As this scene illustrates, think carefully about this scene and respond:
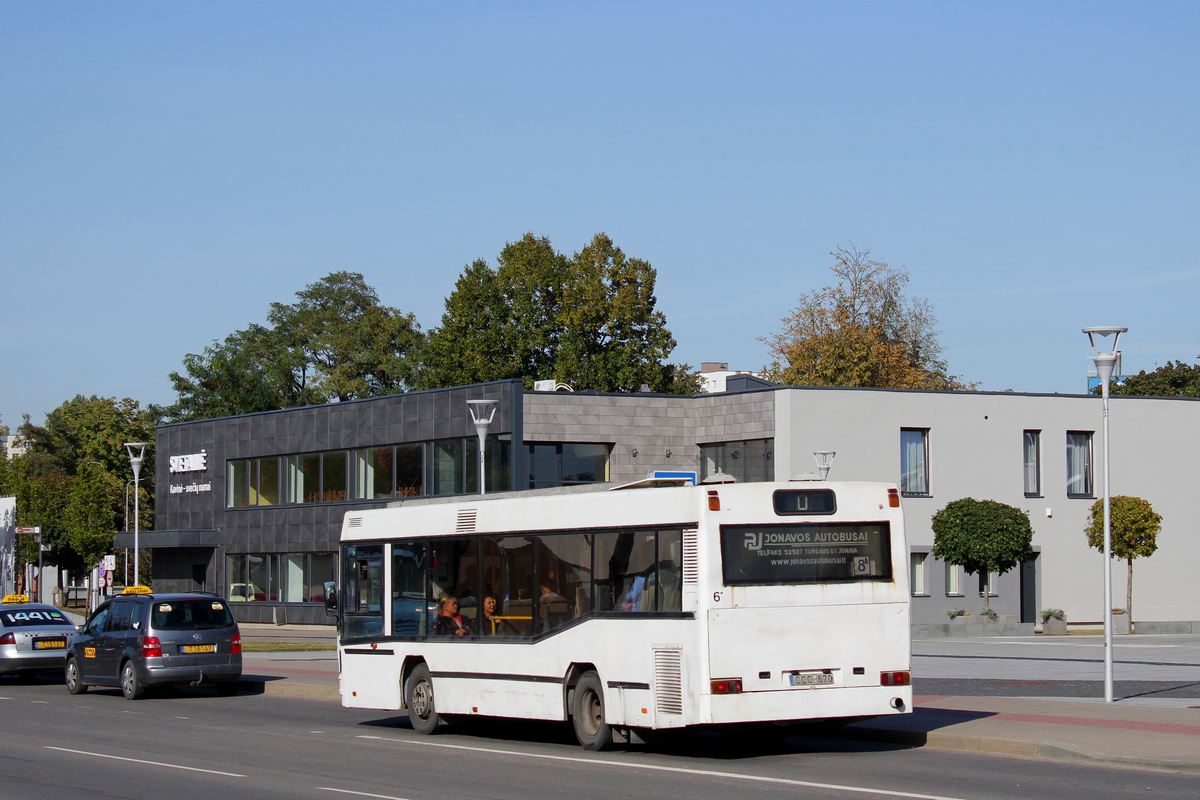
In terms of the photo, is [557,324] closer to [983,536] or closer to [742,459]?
[742,459]

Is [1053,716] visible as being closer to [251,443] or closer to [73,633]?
[73,633]

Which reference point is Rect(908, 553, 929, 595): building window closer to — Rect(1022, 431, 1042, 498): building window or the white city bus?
Rect(1022, 431, 1042, 498): building window

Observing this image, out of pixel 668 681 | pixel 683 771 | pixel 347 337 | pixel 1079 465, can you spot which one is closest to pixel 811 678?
pixel 668 681

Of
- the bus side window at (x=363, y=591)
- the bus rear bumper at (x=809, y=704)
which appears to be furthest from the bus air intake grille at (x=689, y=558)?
the bus side window at (x=363, y=591)

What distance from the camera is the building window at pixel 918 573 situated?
45.1 meters

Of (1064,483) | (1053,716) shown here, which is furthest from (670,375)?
(1053,716)

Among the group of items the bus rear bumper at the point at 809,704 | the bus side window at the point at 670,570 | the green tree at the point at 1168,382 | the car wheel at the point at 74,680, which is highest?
the green tree at the point at 1168,382

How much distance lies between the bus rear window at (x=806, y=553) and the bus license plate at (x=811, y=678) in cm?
86

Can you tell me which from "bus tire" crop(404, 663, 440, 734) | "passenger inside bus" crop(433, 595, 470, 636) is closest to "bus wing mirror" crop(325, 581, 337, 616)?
"bus tire" crop(404, 663, 440, 734)

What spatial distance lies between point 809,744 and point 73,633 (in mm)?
16587

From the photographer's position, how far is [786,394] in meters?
44.6

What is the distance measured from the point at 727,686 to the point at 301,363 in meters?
87.1

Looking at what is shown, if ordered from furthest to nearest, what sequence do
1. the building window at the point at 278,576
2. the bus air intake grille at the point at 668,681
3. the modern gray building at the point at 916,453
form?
the building window at the point at 278,576 → the modern gray building at the point at 916,453 → the bus air intake grille at the point at 668,681

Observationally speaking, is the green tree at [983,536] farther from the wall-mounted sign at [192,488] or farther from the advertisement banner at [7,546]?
the advertisement banner at [7,546]
